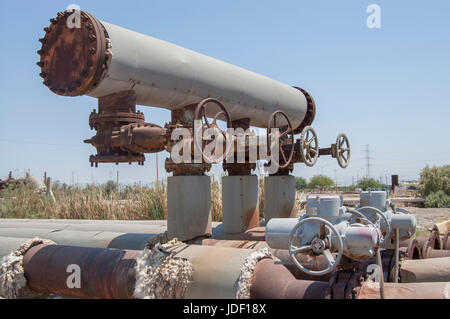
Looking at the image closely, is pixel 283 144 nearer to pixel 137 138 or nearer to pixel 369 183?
pixel 137 138

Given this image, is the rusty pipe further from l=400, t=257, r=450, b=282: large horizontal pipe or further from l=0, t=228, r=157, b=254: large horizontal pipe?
l=400, t=257, r=450, b=282: large horizontal pipe

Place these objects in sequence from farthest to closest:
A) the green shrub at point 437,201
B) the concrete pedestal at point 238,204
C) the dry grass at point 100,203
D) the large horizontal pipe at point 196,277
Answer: the green shrub at point 437,201 < the dry grass at point 100,203 < the concrete pedestal at point 238,204 < the large horizontal pipe at point 196,277

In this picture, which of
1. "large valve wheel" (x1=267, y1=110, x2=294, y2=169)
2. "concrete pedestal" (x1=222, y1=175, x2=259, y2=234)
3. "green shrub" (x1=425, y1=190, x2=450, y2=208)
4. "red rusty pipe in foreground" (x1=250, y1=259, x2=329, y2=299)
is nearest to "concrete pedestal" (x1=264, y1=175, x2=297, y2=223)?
"concrete pedestal" (x1=222, y1=175, x2=259, y2=234)

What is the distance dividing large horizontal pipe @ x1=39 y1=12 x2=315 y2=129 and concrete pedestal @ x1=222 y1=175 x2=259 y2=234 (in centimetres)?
118

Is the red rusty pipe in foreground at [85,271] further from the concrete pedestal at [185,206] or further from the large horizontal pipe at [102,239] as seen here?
the concrete pedestal at [185,206]

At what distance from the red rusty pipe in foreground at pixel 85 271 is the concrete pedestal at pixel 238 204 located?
2.82 m

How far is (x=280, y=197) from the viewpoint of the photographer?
6.26m

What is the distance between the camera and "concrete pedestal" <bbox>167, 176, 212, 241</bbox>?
177 inches

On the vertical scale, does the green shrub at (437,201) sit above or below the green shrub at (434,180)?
below

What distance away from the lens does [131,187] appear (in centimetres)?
1043

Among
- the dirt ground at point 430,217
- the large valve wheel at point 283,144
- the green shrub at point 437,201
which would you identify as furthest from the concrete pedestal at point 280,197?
the green shrub at point 437,201

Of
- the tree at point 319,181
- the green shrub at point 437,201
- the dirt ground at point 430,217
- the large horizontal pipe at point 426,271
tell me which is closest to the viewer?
the large horizontal pipe at point 426,271

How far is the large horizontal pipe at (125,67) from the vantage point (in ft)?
12.8
